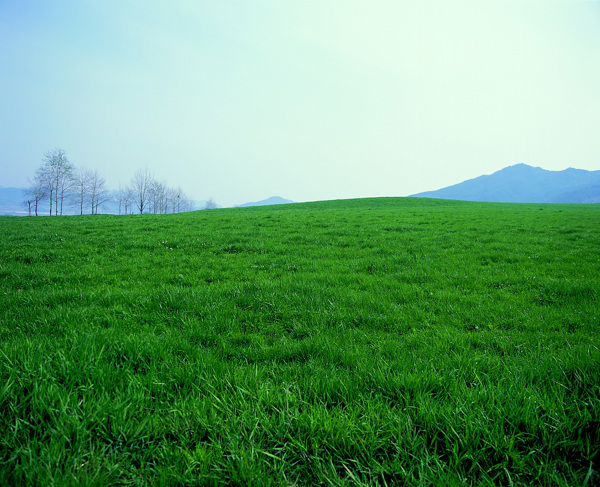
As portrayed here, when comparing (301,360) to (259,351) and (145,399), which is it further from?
(145,399)

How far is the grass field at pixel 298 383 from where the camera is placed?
2209 millimetres

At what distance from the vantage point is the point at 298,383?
324cm

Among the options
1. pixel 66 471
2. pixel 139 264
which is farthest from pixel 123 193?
pixel 66 471

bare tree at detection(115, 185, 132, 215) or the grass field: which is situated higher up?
bare tree at detection(115, 185, 132, 215)

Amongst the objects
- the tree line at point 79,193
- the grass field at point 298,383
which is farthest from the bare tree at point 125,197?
the grass field at point 298,383

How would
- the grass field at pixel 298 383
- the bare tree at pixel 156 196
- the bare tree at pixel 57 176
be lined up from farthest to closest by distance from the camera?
the bare tree at pixel 156 196
the bare tree at pixel 57 176
the grass field at pixel 298 383

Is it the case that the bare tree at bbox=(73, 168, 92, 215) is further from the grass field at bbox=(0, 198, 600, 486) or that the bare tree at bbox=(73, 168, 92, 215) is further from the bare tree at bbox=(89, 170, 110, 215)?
the grass field at bbox=(0, 198, 600, 486)

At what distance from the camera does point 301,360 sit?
3.98 metres

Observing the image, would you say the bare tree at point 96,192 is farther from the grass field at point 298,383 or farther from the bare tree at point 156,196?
the grass field at point 298,383

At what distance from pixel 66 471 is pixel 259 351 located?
2.32 m

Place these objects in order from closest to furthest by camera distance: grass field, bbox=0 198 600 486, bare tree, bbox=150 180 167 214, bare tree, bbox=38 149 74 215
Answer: grass field, bbox=0 198 600 486 < bare tree, bbox=38 149 74 215 < bare tree, bbox=150 180 167 214

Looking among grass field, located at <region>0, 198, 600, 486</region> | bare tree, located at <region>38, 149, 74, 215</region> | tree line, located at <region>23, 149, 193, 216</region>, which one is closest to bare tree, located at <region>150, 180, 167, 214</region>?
tree line, located at <region>23, 149, 193, 216</region>

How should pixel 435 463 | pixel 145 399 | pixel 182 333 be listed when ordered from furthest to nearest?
pixel 182 333 < pixel 145 399 < pixel 435 463

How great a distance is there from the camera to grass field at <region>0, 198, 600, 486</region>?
221cm
